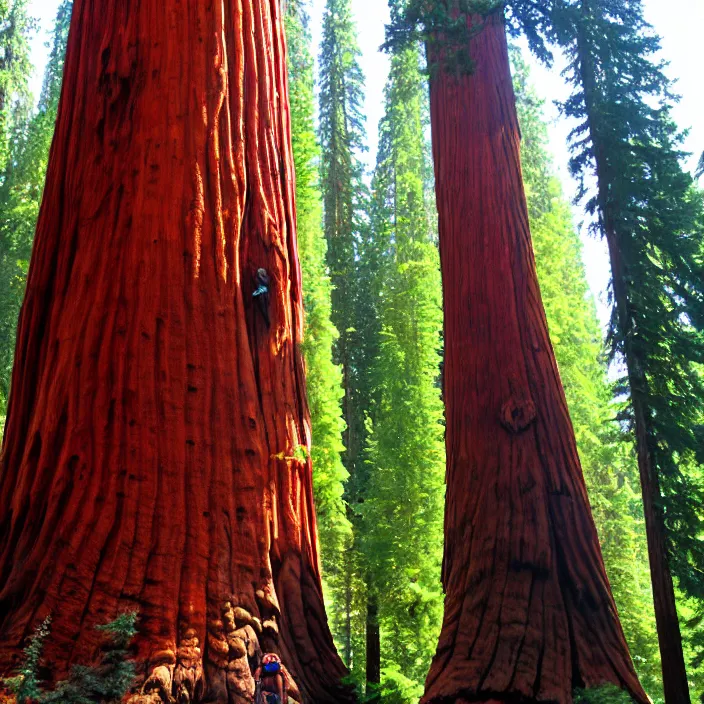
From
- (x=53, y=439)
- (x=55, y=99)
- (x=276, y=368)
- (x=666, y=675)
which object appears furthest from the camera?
(x=55, y=99)

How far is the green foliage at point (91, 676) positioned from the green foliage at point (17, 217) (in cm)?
1465

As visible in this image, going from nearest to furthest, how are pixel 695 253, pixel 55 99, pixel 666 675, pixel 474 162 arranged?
1. pixel 474 162
2. pixel 666 675
3. pixel 695 253
4. pixel 55 99

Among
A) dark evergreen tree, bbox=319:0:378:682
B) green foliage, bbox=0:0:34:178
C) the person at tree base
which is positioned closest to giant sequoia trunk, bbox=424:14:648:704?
the person at tree base

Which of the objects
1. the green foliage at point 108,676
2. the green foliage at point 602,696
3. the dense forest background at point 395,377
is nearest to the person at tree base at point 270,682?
the green foliage at point 108,676

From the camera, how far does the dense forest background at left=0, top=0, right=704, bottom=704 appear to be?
40.4ft

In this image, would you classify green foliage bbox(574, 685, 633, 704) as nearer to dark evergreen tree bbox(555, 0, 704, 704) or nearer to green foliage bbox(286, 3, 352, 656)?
dark evergreen tree bbox(555, 0, 704, 704)

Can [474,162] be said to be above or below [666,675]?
above

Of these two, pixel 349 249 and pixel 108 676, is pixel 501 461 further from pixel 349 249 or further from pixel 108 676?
pixel 349 249

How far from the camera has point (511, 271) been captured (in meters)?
5.66

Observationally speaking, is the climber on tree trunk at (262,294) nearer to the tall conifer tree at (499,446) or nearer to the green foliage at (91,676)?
the tall conifer tree at (499,446)

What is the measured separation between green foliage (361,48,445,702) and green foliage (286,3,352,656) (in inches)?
33.3

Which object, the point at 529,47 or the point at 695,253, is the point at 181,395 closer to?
the point at 529,47

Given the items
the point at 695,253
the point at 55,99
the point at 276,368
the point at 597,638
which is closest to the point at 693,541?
the point at 695,253

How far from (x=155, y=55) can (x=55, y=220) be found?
4.71 ft
